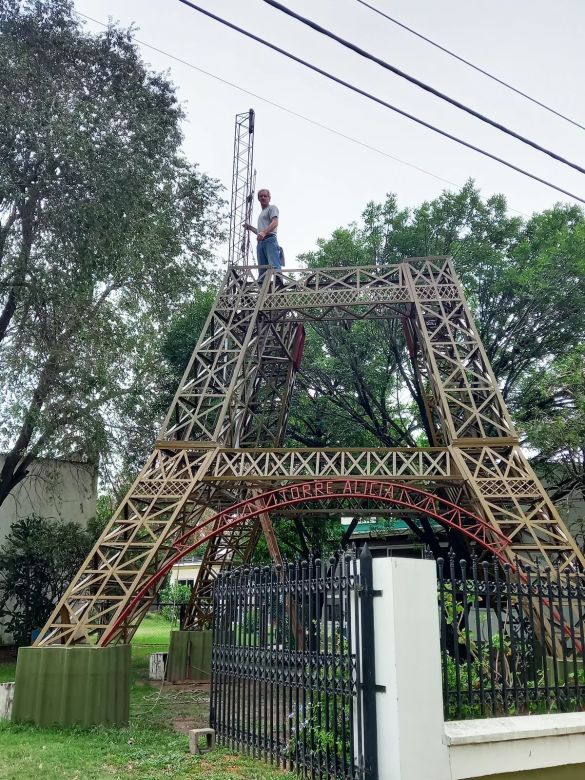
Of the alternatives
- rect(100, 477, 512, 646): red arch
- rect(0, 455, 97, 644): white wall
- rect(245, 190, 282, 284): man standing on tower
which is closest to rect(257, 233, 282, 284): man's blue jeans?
rect(245, 190, 282, 284): man standing on tower

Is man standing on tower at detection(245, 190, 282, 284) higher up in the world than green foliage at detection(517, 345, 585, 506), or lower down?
higher up

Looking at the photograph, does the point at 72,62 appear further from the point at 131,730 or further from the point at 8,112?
the point at 131,730

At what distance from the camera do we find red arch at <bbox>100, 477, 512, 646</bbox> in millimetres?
13328

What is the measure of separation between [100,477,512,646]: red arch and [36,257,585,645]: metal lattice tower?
108 mm

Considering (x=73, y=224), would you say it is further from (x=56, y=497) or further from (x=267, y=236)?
(x=56, y=497)

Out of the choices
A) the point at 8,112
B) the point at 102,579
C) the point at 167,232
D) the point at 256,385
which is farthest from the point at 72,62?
the point at 102,579

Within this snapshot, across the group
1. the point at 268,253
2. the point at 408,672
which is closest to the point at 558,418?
the point at 268,253

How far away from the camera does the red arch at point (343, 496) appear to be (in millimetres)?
13328

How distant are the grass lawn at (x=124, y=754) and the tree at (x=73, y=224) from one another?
8052 mm

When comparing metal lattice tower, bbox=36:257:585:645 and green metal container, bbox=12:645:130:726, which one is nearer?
green metal container, bbox=12:645:130:726

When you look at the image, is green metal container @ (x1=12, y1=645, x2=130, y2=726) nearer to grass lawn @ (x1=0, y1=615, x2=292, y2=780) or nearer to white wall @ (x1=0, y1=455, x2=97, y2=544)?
grass lawn @ (x1=0, y1=615, x2=292, y2=780)

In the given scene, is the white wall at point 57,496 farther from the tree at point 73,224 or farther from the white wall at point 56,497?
the tree at point 73,224

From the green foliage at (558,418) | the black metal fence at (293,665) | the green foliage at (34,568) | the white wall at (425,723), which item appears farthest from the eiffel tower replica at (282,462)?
the white wall at (425,723)

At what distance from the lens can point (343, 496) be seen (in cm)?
1502
